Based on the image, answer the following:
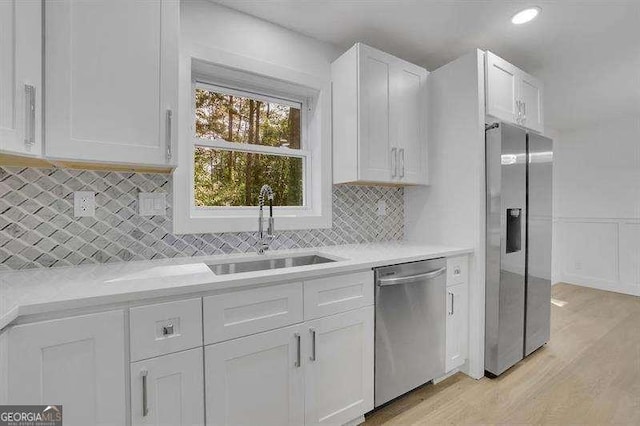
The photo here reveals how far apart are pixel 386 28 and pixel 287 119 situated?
0.97 m

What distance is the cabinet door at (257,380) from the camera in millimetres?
1225

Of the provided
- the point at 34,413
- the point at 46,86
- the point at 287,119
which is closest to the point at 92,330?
the point at 34,413

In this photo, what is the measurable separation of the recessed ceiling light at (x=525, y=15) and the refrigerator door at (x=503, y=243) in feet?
2.39

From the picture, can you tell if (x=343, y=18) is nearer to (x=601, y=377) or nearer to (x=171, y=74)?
(x=171, y=74)

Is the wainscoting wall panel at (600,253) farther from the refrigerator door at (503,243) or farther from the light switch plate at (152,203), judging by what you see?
the light switch plate at (152,203)

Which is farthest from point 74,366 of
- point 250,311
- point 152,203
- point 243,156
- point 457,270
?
point 457,270

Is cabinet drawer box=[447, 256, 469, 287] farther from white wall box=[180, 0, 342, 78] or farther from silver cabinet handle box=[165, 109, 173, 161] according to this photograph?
silver cabinet handle box=[165, 109, 173, 161]

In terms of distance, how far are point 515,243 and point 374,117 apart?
1.42m

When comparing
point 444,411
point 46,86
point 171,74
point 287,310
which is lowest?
point 444,411

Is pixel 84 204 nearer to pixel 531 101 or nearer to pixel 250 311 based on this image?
pixel 250 311

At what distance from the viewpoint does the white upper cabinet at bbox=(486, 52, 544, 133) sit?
220 centimetres

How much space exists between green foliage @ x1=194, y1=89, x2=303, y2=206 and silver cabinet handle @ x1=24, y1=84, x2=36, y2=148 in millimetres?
889

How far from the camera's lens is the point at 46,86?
117cm

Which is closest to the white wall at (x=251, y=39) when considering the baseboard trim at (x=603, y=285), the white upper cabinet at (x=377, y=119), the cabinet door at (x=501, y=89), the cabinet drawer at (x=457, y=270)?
the white upper cabinet at (x=377, y=119)
